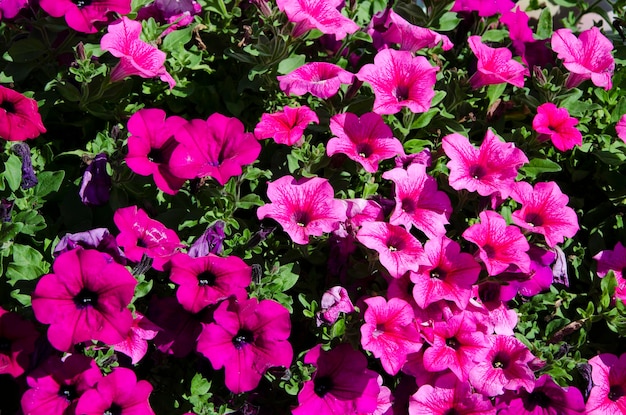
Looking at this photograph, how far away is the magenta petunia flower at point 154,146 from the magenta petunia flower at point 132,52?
13 cm

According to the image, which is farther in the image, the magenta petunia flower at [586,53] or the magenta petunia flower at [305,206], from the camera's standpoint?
the magenta petunia flower at [586,53]

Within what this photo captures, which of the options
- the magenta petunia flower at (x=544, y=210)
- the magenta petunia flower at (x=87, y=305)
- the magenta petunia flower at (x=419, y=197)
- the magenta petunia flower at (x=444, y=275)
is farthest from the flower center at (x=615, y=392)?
the magenta petunia flower at (x=87, y=305)

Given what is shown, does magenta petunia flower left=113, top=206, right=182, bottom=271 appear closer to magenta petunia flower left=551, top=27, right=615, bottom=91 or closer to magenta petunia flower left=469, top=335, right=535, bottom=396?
magenta petunia flower left=469, top=335, right=535, bottom=396

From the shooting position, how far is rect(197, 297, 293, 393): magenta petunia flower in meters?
1.60

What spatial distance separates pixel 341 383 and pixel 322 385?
5cm

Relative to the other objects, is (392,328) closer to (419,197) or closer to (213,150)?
(419,197)

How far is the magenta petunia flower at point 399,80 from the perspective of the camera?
1878 millimetres

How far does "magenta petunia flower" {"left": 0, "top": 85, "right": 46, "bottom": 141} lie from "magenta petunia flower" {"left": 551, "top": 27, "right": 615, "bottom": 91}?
1.40 metres

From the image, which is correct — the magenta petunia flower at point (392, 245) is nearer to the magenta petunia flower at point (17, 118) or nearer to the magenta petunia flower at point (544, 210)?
the magenta petunia flower at point (544, 210)

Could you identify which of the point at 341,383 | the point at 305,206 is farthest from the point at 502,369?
the point at 305,206

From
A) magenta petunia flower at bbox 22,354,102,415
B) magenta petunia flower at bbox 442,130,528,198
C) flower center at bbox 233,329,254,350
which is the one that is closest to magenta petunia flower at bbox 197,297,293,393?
flower center at bbox 233,329,254,350

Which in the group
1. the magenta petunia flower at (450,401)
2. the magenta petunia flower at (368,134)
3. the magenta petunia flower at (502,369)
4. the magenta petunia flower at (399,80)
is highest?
the magenta petunia flower at (399,80)

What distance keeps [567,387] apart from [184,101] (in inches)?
50.4

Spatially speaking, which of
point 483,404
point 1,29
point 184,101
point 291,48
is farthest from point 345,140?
point 1,29
